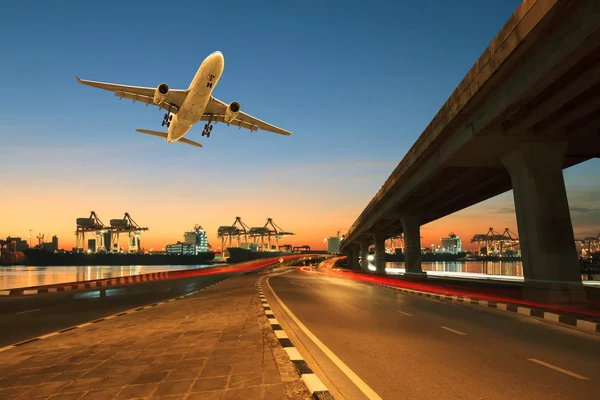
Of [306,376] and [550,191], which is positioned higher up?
[550,191]

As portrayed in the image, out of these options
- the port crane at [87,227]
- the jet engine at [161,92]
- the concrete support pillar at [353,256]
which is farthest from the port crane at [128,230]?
the jet engine at [161,92]

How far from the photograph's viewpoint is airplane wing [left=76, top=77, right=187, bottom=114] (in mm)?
31516

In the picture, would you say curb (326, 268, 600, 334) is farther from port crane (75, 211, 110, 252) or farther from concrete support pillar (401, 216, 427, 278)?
port crane (75, 211, 110, 252)

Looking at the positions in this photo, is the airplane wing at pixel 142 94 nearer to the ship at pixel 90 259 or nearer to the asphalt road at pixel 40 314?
the asphalt road at pixel 40 314

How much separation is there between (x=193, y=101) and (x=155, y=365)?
1048 inches

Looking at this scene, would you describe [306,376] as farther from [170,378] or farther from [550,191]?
[550,191]

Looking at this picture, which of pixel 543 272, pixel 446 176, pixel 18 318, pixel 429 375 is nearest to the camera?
pixel 429 375

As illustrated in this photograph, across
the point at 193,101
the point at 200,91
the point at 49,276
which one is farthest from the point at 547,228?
the point at 49,276

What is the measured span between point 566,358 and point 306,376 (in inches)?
201

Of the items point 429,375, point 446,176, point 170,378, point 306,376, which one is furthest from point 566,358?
point 446,176

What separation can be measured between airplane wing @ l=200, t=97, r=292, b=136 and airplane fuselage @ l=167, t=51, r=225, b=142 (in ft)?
10.4

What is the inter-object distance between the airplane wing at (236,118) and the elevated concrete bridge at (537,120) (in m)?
19.3

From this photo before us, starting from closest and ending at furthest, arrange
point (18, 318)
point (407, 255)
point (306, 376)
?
point (306, 376) < point (18, 318) < point (407, 255)

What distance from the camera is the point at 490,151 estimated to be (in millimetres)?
18938
